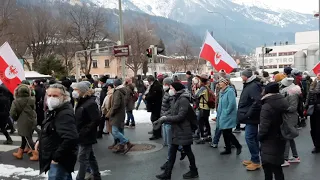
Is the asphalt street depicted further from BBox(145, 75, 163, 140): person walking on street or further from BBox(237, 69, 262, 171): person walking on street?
BBox(145, 75, 163, 140): person walking on street

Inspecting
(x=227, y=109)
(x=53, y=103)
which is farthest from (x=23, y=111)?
(x=227, y=109)

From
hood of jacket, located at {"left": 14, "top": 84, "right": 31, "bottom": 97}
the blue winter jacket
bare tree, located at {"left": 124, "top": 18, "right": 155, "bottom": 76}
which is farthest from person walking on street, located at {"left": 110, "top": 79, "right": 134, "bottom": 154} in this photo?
bare tree, located at {"left": 124, "top": 18, "right": 155, "bottom": 76}

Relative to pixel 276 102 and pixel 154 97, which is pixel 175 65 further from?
pixel 276 102

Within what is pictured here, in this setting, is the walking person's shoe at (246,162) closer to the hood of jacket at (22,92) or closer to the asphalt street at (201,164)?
the asphalt street at (201,164)

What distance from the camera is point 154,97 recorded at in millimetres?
10258

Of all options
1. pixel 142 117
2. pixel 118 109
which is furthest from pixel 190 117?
pixel 142 117

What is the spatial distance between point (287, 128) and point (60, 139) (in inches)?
119

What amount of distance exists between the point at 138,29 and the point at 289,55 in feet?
211

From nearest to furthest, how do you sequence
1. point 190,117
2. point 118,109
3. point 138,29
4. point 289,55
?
point 190,117 → point 118,109 → point 138,29 → point 289,55

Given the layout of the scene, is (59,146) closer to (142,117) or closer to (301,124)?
(301,124)

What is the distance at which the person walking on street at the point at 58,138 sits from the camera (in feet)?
14.1

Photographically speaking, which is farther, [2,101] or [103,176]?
[2,101]

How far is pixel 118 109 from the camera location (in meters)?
8.28

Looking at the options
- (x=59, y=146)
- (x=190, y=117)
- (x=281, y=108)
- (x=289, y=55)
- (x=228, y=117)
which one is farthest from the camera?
(x=289, y=55)
